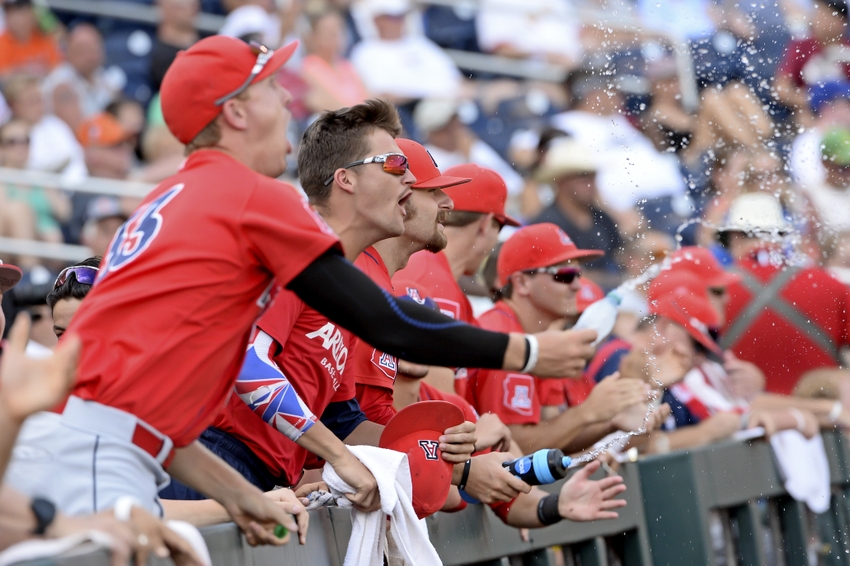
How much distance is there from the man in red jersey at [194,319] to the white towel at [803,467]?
431 cm

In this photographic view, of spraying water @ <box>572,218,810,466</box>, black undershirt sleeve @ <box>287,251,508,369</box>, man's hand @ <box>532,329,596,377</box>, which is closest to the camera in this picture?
black undershirt sleeve @ <box>287,251,508,369</box>

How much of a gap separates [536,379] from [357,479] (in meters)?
2.51

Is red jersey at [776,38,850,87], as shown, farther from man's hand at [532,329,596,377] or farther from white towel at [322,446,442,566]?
man's hand at [532,329,596,377]

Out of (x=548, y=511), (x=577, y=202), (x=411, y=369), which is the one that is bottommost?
(x=548, y=511)

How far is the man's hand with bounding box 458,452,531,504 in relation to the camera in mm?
4371

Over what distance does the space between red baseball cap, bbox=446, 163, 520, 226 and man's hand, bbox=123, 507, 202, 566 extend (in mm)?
3506

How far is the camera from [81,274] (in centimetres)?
463

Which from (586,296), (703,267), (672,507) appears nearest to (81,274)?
(586,296)

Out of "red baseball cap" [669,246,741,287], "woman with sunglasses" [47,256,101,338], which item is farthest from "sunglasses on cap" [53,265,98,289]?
"red baseball cap" [669,246,741,287]

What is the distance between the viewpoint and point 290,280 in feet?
9.39

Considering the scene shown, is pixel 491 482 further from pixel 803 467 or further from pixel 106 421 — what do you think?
pixel 803 467

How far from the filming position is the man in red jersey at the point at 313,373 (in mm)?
3650

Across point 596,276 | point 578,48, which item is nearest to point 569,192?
point 596,276

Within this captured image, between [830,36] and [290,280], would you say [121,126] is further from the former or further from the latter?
[290,280]
